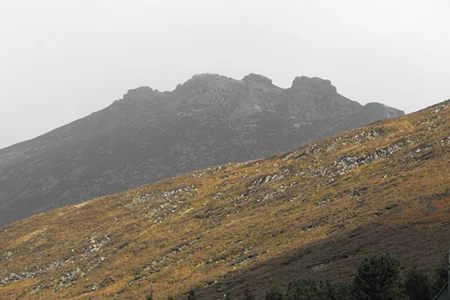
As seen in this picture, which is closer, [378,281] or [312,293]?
[378,281]

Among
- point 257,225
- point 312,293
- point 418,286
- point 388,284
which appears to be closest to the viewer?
point 388,284

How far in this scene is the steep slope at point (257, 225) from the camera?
41.2m

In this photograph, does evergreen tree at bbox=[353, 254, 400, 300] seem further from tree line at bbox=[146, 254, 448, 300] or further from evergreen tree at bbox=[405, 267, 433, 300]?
evergreen tree at bbox=[405, 267, 433, 300]

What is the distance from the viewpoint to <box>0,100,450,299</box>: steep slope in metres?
41.2

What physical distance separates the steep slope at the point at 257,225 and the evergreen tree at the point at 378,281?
267 inches

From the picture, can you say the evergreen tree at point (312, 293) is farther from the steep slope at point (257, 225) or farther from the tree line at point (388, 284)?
the steep slope at point (257, 225)

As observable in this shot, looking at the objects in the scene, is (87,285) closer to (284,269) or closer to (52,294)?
(52,294)

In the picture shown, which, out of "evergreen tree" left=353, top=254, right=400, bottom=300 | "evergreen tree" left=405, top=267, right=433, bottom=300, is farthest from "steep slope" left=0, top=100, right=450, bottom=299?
"evergreen tree" left=353, top=254, right=400, bottom=300

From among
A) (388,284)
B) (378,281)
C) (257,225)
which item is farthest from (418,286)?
(257,225)

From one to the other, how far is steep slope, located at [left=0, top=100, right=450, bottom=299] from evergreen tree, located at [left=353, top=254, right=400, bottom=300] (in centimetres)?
677

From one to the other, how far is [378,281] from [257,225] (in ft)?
121

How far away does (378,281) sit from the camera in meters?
24.9

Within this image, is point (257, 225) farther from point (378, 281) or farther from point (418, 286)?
point (378, 281)

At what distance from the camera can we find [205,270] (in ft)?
168
